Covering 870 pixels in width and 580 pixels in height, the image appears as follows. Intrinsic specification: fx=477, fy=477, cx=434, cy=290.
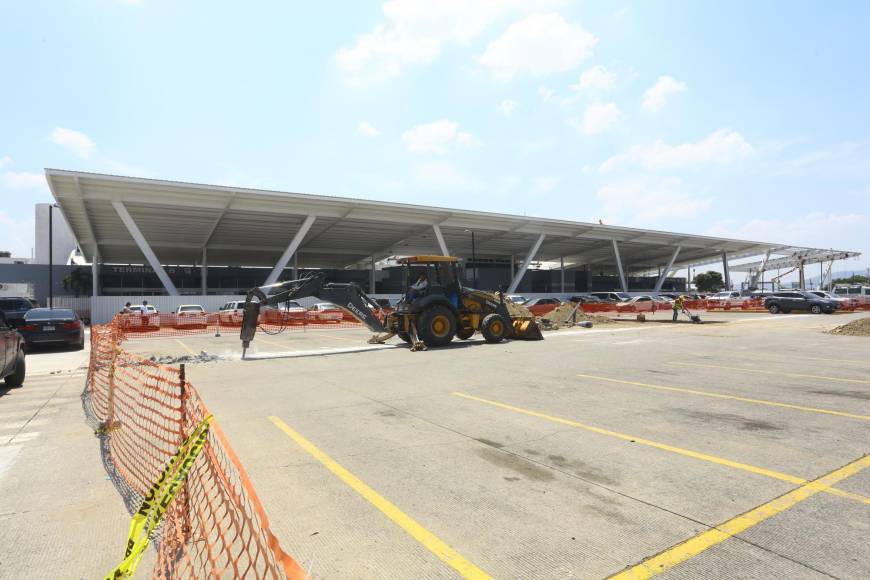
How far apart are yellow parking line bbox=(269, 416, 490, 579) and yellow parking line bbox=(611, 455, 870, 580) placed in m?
0.90

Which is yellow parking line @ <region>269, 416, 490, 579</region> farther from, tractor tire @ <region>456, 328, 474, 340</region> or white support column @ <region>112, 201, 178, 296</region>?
white support column @ <region>112, 201, 178, 296</region>

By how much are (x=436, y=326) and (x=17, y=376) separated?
10345 mm

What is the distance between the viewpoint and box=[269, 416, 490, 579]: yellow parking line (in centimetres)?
298

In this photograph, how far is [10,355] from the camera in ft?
30.0

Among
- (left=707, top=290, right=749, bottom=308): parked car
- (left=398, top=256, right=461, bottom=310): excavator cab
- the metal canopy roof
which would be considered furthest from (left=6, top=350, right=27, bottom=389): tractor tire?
(left=707, top=290, right=749, bottom=308): parked car

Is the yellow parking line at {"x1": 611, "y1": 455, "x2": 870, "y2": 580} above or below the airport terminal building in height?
below

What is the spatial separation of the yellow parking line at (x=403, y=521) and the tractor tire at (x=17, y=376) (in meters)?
8.06

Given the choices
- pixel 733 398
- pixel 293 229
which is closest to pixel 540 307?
pixel 293 229

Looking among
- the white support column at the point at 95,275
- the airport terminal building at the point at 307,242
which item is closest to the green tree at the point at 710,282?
the airport terminal building at the point at 307,242

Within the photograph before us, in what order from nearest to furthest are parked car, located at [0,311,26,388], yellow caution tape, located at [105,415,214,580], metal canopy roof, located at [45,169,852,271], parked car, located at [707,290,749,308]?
1. yellow caution tape, located at [105,415,214,580]
2. parked car, located at [0,311,26,388]
3. metal canopy roof, located at [45,169,852,271]
4. parked car, located at [707,290,749,308]

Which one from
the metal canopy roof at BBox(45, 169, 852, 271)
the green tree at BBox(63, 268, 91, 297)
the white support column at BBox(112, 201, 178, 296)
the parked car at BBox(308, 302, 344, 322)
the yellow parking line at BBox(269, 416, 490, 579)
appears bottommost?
the yellow parking line at BBox(269, 416, 490, 579)

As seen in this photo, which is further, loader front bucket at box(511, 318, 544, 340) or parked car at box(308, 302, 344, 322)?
parked car at box(308, 302, 344, 322)

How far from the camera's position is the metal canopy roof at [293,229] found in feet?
113

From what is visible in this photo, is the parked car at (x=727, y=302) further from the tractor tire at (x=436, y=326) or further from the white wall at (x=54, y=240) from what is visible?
the white wall at (x=54, y=240)
